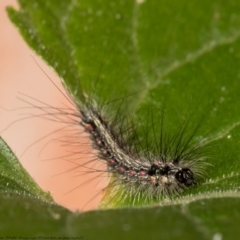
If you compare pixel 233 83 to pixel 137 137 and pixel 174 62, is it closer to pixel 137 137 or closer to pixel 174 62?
pixel 174 62

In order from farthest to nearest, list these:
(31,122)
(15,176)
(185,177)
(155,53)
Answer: (31,122) < (155,53) < (185,177) < (15,176)

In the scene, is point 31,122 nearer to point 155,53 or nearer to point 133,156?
point 133,156

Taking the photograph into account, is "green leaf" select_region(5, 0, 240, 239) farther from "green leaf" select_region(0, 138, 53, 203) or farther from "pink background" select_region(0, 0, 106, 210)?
"pink background" select_region(0, 0, 106, 210)

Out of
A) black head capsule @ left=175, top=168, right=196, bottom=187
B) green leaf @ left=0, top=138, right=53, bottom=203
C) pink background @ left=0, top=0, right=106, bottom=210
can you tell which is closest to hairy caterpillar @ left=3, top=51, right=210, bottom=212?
black head capsule @ left=175, top=168, right=196, bottom=187

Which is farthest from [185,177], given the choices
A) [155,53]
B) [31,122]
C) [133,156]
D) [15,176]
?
[31,122]

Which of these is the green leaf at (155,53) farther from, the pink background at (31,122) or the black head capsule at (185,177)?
the pink background at (31,122)

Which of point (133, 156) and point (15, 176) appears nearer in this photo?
point (15, 176)

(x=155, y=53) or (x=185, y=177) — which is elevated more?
(x=155, y=53)
